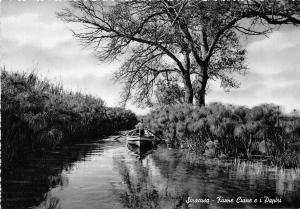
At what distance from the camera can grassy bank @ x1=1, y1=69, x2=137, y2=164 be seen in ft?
35.6

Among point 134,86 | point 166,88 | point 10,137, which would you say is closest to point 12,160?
point 10,137

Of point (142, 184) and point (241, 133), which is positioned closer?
point (142, 184)

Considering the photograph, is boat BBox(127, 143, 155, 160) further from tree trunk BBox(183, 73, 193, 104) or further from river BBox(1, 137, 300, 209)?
tree trunk BBox(183, 73, 193, 104)

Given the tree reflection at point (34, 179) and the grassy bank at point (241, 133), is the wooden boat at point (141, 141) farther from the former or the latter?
the tree reflection at point (34, 179)

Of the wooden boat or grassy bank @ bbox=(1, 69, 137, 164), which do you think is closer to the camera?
grassy bank @ bbox=(1, 69, 137, 164)

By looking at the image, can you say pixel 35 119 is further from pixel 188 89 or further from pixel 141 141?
pixel 188 89

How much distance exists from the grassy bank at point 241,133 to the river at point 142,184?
3.21ft

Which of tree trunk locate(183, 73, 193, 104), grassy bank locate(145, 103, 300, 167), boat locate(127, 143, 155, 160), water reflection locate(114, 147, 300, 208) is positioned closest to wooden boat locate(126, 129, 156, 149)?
boat locate(127, 143, 155, 160)

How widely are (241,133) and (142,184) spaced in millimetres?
5538

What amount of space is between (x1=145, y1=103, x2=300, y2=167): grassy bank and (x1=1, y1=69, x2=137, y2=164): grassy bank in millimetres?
5514

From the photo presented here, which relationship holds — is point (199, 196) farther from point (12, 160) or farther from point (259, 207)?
point (12, 160)

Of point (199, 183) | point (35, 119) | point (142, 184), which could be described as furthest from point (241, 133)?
point (35, 119)

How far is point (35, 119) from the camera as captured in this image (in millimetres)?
12922

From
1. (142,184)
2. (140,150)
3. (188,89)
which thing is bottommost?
(142,184)
